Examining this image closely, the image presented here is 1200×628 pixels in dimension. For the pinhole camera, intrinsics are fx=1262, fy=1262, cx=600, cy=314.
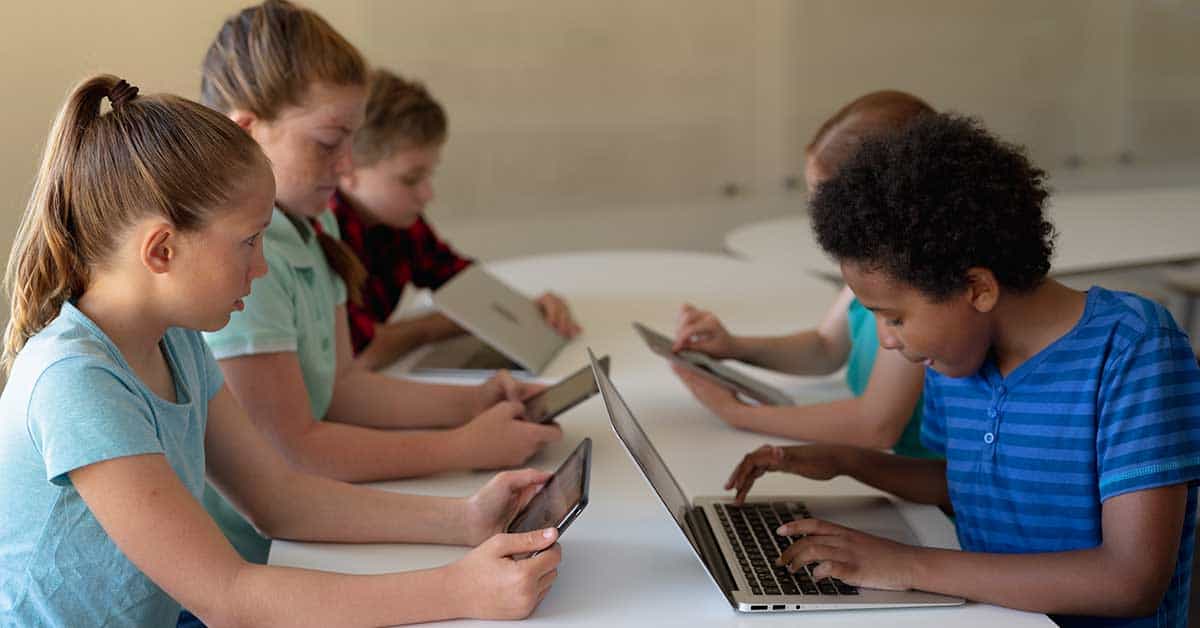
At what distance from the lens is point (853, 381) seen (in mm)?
1879

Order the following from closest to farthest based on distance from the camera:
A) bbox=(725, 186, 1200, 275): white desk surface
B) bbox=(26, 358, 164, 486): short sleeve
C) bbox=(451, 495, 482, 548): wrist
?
bbox=(26, 358, 164, 486): short sleeve
bbox=(451, 495, 482, 548): wrist
bbox=(725, 186, 1200, 275): white desk surface

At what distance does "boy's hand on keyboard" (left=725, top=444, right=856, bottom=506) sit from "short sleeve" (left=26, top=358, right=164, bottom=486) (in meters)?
0.65

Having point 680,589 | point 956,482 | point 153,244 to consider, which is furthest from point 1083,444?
point 153,244

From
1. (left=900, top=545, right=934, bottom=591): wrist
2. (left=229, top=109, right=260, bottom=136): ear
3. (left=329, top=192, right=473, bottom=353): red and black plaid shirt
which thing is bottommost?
(left=329, top=192, right=473, bottom=353): red and black plaid shirt

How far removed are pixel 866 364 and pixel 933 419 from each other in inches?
14.7

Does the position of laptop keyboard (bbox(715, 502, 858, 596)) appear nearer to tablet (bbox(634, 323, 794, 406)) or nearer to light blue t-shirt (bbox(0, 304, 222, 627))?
tablet (bbox(634, 323, 794, 406))

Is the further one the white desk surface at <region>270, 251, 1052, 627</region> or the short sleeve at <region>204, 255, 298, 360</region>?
the short sleeve at <region>204, 255, 298, 360</region>

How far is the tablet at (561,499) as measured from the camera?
1.10m

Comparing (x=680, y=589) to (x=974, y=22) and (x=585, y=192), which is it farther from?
(x=974, y=22)

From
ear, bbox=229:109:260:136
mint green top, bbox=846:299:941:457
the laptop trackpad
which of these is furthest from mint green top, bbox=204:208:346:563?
mint green top, bbox=846:299:941:457

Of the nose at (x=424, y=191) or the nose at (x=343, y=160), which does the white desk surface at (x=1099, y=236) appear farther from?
the nose at (x=343, y=160)

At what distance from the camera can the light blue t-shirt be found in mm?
1036

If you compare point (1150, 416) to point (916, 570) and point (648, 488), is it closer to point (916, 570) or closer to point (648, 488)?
point (916, 570)

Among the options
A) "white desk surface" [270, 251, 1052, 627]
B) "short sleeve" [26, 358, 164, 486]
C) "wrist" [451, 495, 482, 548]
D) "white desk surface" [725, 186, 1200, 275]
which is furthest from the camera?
"white desk surface" [725, 186, 1200, 275]
